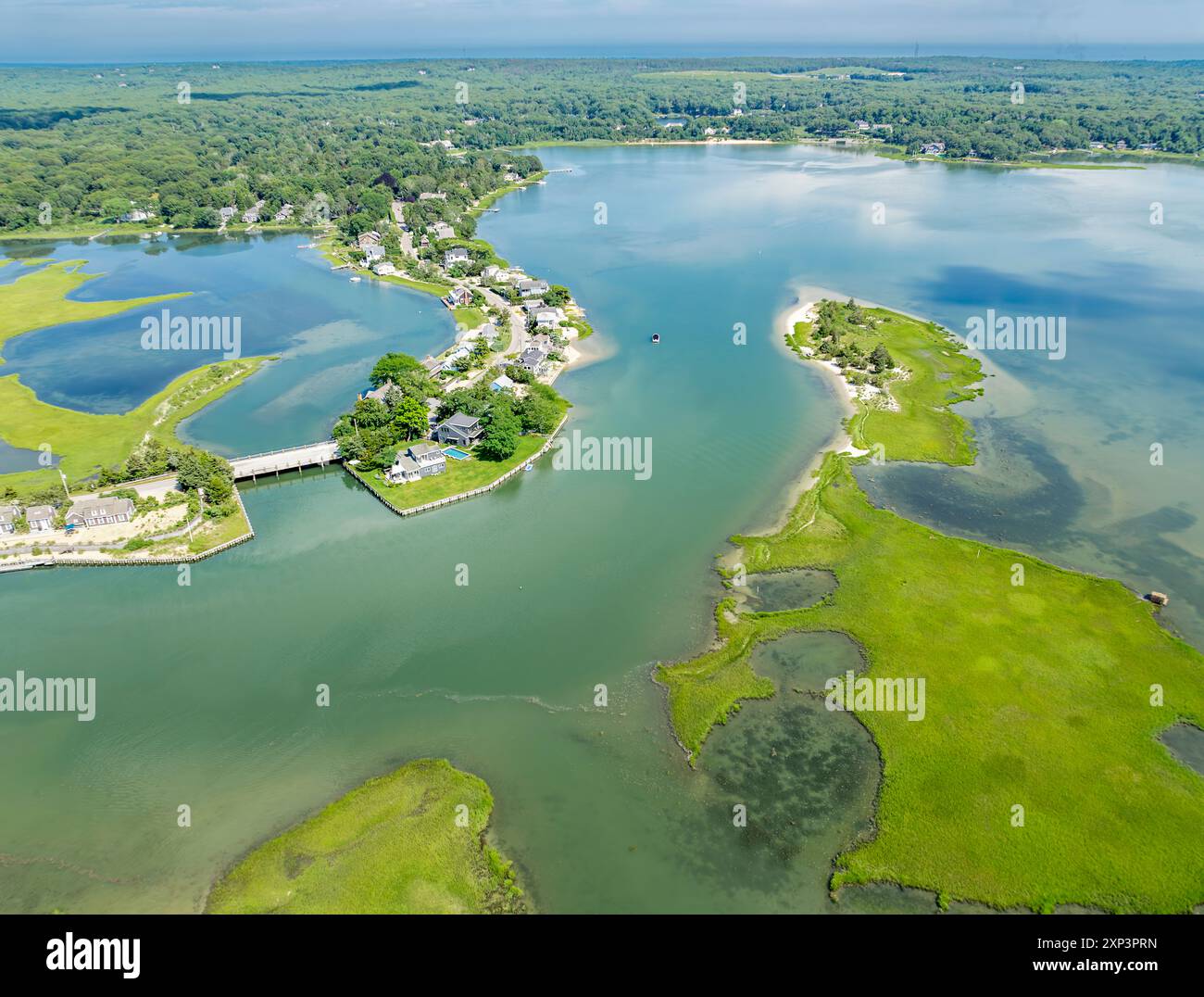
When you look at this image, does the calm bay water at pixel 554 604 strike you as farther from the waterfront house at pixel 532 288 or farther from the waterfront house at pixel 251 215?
the waterfront house at pixel 251 215

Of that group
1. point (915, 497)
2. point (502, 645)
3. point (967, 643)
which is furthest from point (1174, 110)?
point (502, 645)

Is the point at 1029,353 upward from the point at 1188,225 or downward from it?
downward

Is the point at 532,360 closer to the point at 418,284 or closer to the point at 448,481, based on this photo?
the point at 448,481

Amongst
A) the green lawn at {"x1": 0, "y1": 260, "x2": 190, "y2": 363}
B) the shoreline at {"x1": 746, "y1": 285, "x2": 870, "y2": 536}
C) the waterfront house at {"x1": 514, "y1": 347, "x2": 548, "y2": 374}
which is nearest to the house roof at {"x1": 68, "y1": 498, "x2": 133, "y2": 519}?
the waterfront house at {"x1": 514, "y1": 347, "x2": 548, "y2": 374}

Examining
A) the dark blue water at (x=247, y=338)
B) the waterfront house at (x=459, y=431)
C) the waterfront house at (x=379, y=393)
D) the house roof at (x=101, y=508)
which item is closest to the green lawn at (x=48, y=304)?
the dark blue water at (x=247, y=338)

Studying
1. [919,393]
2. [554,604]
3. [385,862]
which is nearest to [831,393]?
[919,393]

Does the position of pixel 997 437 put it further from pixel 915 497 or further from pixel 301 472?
pixel 301 472
